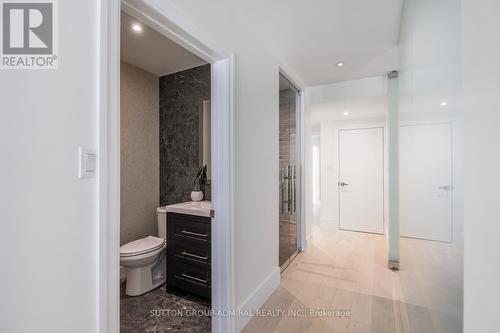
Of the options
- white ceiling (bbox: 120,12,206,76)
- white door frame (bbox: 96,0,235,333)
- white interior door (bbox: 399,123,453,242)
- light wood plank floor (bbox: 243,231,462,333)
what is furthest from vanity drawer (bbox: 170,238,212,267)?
white ceiling (bbox: 120,12,206,76)

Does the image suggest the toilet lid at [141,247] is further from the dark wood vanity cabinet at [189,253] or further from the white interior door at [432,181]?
the white interior door at [432,181]

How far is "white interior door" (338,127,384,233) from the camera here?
14.4 feet

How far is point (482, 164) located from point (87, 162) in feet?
3.92

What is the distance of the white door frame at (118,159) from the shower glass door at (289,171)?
50.7 inches

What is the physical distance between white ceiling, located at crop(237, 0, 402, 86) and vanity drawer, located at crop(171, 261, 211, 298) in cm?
227

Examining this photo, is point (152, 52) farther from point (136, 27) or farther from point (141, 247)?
point (141, 247)

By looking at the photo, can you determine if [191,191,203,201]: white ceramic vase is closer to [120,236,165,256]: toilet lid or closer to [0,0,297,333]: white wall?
[120,236,165,256]: toilet lid

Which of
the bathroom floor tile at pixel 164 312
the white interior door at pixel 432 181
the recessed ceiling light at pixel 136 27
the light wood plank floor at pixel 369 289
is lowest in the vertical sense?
the bathroom floor tile at pixel 164 312

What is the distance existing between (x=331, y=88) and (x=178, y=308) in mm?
3534

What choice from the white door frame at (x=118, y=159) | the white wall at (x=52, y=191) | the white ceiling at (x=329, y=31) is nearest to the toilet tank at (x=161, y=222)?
the white door frame at (x=118, y=159)

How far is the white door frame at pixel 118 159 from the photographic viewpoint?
33.4 inches

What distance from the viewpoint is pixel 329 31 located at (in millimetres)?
2068

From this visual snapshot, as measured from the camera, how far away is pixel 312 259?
10.2 feet

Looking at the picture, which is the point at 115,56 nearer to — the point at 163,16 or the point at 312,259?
the point at 163,16
